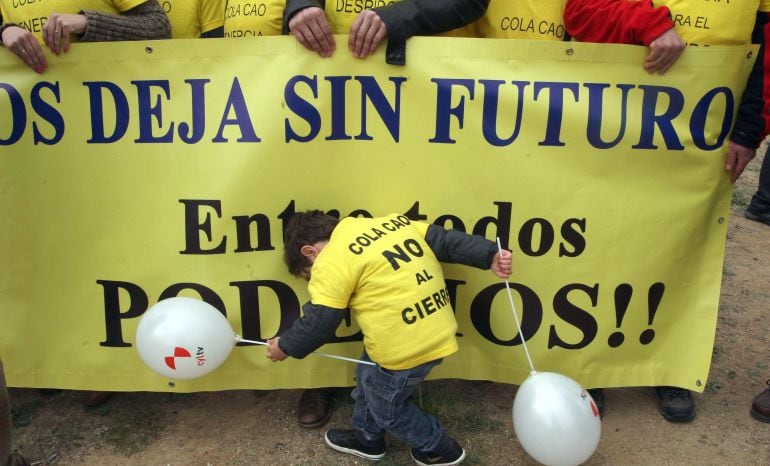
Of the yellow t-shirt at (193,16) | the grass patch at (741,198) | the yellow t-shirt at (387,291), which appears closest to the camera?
the yellow t-shirt at (387,291)

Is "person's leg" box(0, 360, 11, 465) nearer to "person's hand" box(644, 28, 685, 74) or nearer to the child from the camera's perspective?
the child

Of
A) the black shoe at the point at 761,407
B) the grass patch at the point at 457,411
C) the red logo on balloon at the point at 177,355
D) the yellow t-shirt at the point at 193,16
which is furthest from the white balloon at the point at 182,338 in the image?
the black shoe at the point at 761,407

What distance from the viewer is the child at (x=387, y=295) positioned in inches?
92.0

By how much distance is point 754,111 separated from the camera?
2604 millimetres

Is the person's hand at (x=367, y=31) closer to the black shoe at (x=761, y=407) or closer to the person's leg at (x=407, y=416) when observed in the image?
the person's leg at (x=407, y=416)

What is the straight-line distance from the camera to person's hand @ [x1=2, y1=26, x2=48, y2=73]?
2529 mm

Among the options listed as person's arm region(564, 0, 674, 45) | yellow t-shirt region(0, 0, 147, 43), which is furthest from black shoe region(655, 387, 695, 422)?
yellow t-shirt region(0, 0, 147, 43)

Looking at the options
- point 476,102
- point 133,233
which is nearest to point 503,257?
point 476,102

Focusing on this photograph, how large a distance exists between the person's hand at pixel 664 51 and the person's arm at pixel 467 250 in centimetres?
93

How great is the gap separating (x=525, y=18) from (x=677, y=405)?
5.78ft

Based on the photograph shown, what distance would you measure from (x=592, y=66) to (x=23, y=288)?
2440 millimetres

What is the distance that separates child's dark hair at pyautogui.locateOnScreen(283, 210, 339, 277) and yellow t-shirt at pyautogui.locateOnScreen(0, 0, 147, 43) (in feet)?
3.62

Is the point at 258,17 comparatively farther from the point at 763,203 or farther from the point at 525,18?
the point at 763,203

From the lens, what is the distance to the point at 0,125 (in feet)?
8.70
